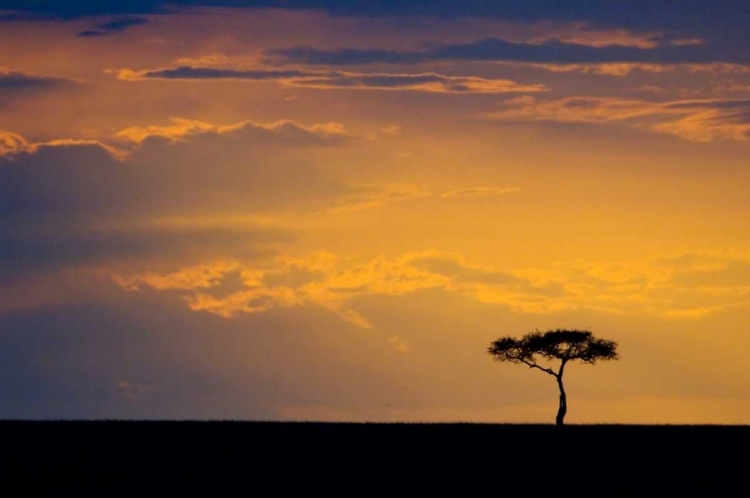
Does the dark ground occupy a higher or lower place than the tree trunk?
lower

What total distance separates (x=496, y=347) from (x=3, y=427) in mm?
41605

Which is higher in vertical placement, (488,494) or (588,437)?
(588,437)

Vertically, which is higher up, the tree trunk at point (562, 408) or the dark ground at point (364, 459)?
the tree trunk at point (562, 408)

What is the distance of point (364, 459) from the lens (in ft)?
253

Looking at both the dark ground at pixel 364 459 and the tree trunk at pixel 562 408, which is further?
the tree trunk at pixel 562 408

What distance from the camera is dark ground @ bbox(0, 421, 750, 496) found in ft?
222

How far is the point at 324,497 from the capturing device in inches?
2530

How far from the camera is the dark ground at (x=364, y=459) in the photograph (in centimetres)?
6762

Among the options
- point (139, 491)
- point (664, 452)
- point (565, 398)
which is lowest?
point (139, 491)

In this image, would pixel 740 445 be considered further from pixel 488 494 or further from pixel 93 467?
pixel 93 467

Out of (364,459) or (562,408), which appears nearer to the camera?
(364,459)

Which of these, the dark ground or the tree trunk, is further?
the tree trunk

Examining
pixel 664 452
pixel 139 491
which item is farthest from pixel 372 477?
pixel 664 452

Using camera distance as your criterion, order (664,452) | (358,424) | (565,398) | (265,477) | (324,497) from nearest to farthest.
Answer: (324,497), (265,477), (664,452), (358,424), (565,398)
